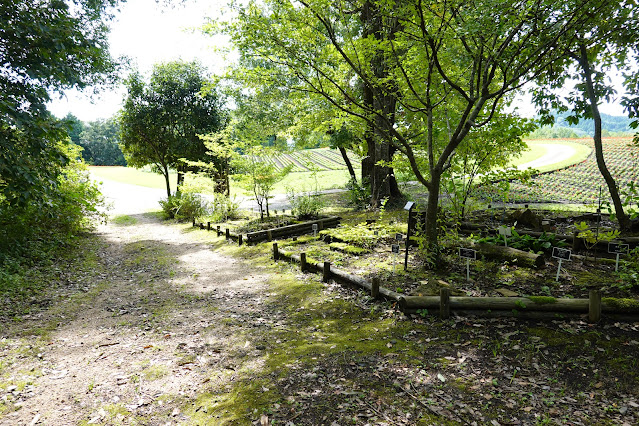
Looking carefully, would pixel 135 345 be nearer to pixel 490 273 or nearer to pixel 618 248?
pixel 490 273

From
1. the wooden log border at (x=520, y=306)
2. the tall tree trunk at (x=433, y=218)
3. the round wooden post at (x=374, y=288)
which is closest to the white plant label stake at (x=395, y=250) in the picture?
the tall tree trunk at (x=433, y=218)

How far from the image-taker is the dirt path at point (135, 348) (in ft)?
11.0

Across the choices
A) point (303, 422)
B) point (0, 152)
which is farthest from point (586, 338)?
point (0, 152)

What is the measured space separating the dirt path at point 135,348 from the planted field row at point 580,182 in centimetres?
1300

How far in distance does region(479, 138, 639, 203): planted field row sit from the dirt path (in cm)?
1300

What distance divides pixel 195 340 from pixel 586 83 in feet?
28.2

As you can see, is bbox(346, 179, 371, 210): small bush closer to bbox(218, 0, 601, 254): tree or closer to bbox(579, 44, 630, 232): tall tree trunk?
bbox(218, 0, 601, 254): tree

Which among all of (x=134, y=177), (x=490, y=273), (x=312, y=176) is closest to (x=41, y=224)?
(x=490, y=273)

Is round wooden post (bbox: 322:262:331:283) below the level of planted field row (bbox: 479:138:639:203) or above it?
below

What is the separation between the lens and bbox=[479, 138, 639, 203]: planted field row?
16.8m

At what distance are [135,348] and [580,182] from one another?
23077 mm

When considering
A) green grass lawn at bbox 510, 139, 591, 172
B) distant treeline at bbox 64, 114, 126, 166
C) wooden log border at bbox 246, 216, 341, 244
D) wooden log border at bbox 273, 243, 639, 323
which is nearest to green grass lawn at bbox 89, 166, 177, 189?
distant treeline at bbox 64, 114, 126, 166

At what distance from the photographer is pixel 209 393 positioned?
3518mm

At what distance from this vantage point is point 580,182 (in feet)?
64.6
